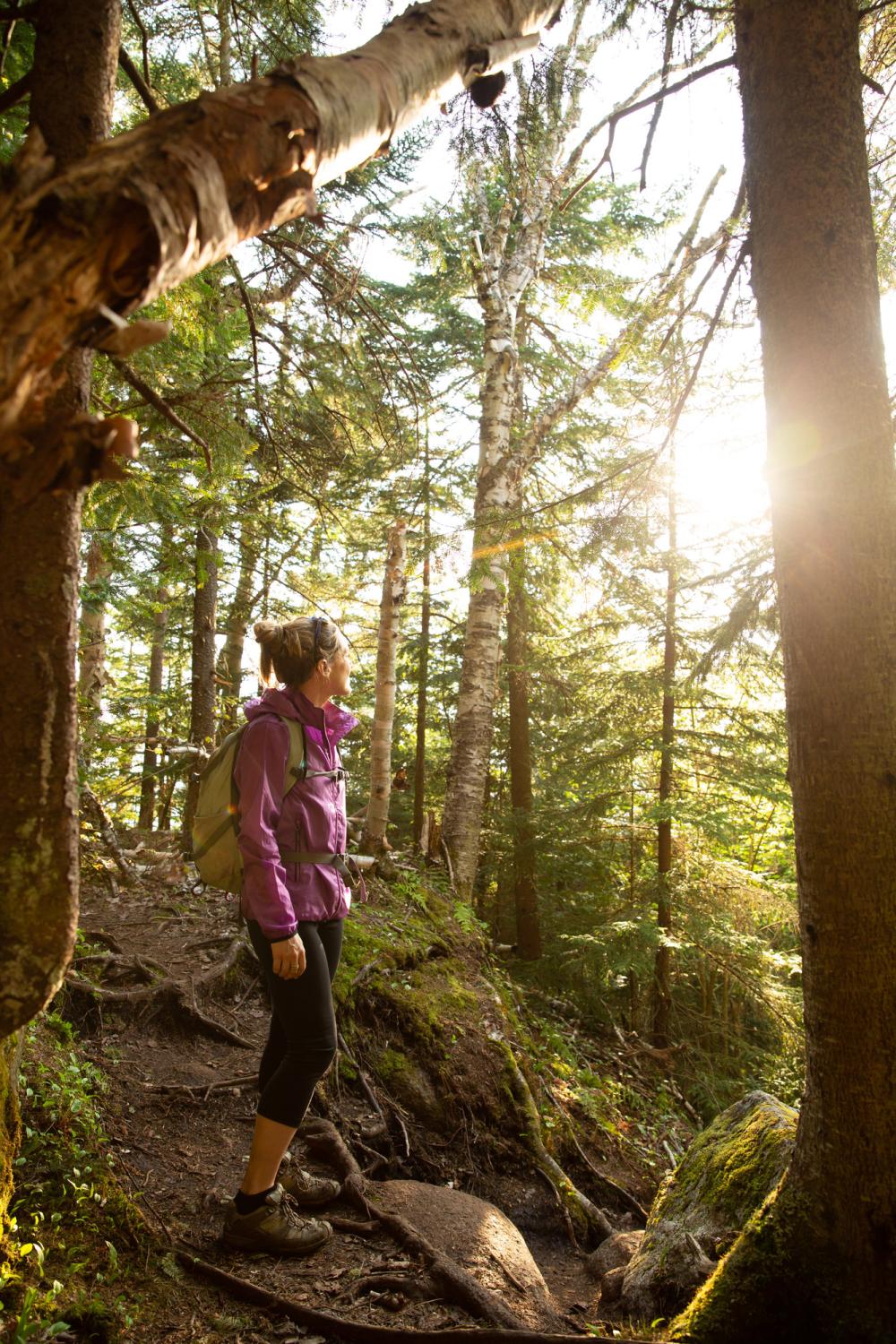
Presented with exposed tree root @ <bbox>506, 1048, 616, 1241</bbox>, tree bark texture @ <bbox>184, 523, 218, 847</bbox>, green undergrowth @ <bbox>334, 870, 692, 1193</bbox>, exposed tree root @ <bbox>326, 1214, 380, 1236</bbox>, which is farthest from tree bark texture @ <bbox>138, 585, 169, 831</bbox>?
exposed tree root @ <bbox>326, 1214, 380, 1236</bbox>

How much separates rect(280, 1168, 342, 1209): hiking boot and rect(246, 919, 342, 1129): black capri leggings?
0.70m

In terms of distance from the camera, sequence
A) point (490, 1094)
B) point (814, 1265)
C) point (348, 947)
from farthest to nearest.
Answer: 1. point (348, 947)
2. point (490, 1094)
3. point (814, 1265)

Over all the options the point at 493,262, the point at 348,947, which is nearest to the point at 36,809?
the point at 348,947

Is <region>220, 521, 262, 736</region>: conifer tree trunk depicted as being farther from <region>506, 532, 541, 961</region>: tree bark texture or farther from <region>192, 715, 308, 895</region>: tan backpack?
<region>192, 715, 308, 895</region>: tan backpack

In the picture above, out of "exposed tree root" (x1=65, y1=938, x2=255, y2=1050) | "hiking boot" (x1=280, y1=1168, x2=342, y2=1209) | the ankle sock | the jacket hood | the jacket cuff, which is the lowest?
"hiking boot" (x1=280, y1=1168, x2=342, y2=1209)

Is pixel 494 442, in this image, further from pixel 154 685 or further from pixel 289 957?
pixel 154 685

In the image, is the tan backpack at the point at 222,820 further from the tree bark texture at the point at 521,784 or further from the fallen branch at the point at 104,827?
the tree bark texture at the point at 521,784

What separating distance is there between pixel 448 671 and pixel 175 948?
31.9 ft

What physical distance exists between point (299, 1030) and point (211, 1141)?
1.46 metres

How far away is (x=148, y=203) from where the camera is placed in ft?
3.92

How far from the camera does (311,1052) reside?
3.06 meters

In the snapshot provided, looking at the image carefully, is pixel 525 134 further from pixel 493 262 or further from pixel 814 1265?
pixel 493 262

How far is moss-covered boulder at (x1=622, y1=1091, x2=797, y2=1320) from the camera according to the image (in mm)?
3002

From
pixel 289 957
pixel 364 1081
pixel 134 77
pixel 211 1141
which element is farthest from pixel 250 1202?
pixel 134 77
